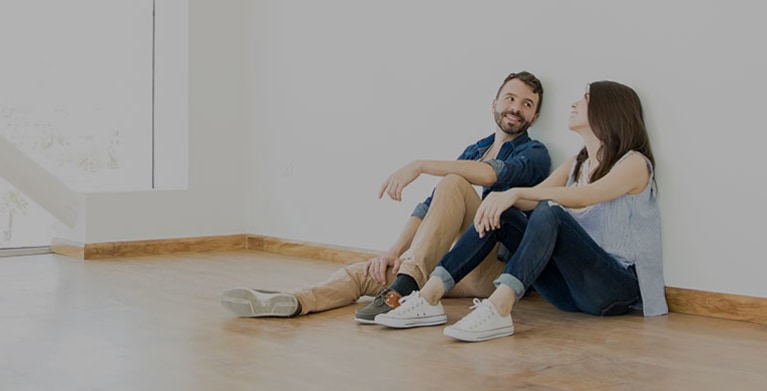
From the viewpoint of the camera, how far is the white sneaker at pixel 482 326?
2914 millimetres

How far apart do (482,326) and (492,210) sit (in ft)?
1.26

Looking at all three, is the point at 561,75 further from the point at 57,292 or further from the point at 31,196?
the point at 31,196

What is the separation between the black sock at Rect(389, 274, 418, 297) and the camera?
3258 mm

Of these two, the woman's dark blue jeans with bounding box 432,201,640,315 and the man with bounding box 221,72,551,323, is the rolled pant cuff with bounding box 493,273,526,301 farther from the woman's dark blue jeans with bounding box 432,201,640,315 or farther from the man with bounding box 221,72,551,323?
the man with bounding box 221,72,551,323

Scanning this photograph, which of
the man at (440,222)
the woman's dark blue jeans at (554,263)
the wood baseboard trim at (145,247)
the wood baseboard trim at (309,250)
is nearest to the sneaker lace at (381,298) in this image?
the man at (440,222)

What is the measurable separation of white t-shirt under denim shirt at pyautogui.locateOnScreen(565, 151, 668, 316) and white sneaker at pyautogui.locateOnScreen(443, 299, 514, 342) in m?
0.59

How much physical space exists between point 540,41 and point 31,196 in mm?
2934

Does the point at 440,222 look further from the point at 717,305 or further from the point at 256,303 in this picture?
the point at 717,305

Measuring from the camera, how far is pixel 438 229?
3328 millimetres

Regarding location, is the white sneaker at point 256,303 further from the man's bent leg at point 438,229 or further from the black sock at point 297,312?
the man's bent leg at point 438,229

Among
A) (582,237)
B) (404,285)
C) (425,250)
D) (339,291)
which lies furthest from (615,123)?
(339,291)

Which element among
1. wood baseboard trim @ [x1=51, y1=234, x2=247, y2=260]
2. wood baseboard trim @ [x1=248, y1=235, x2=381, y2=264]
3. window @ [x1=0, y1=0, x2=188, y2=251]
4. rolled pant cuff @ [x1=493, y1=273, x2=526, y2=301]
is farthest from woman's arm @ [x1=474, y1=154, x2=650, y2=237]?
window @ [x1=0, y1=0, x2=188, y2=251]

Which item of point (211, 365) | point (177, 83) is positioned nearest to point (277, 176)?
point (177, 83)

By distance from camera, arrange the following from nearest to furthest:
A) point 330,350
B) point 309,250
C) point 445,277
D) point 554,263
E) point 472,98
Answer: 1. point 330,350
2. point 445,277
3. point 554,263
4. point 472,98
5. point 309,250
